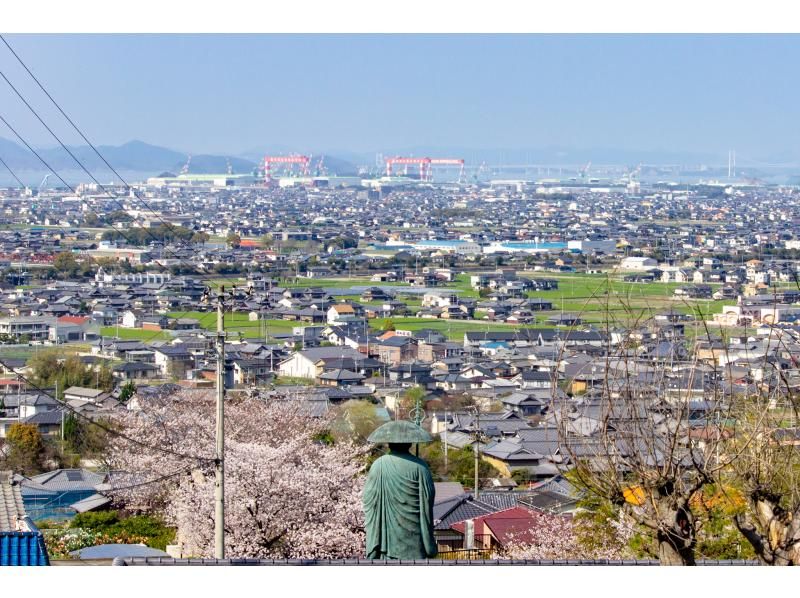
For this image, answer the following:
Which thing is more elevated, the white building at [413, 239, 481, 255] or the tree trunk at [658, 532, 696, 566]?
the tree trunk at [658, 532, 696, 566]

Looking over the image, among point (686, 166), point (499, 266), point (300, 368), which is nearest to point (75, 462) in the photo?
point (300, 368)

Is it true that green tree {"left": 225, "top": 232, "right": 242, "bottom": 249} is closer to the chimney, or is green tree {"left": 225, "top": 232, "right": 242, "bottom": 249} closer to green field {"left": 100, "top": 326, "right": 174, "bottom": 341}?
green field {"left": 100, "top": 326, "right": 174, "bottom": 341}

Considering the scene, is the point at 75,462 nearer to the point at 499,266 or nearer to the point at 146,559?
the point at 146,559

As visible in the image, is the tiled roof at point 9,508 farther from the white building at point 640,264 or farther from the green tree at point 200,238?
the green tree at point 200,238

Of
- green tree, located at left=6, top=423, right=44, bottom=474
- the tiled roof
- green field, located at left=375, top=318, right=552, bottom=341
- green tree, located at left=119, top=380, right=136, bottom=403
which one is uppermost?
the tiled roof

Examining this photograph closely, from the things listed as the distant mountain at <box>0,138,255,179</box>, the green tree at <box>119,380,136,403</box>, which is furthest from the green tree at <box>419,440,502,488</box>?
the distant mountain at <box>0,138,255,179</box>

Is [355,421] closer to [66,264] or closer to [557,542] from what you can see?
[557,542]
